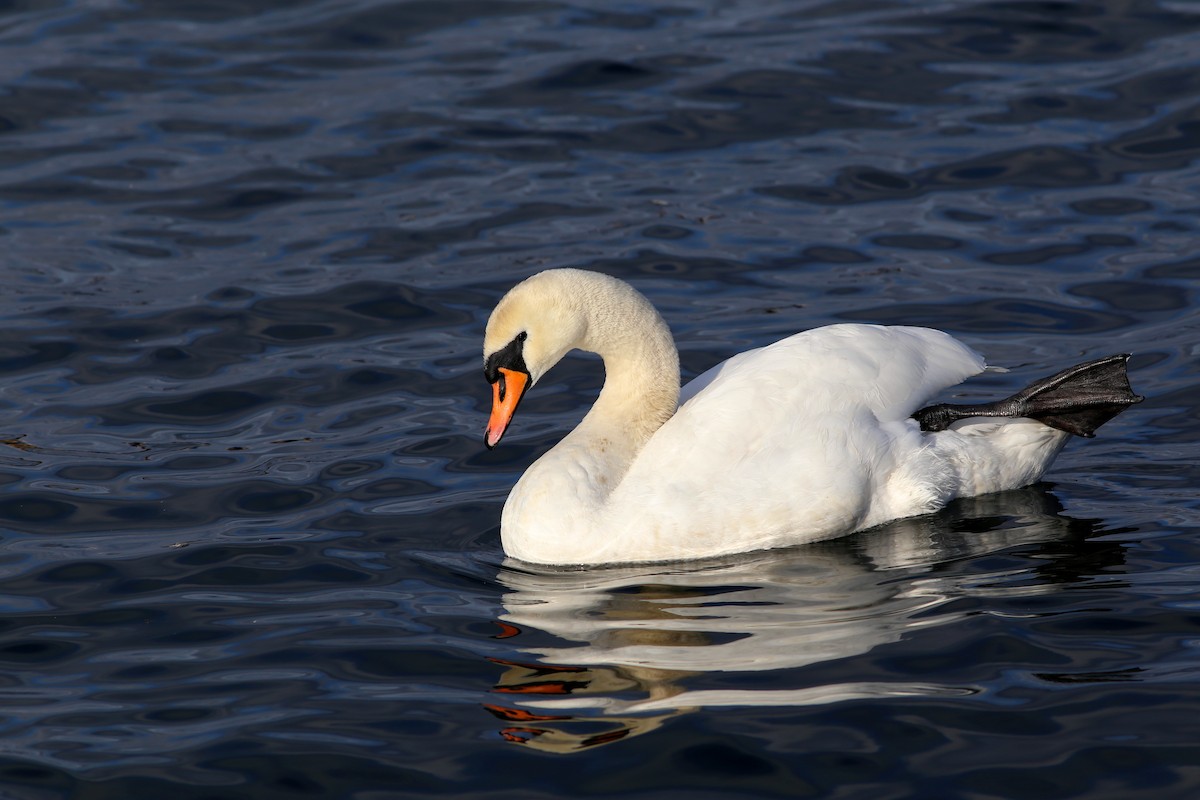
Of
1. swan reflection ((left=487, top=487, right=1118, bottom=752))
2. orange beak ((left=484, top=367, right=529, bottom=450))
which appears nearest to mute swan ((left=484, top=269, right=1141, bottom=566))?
orange beak ((left=484, top=367, right=529, bottom=450))

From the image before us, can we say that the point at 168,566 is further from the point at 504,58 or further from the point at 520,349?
the point at 504,58

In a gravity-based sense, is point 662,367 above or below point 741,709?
above

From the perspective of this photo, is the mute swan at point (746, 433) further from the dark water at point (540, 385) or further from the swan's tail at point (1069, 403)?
the dark water at point (540, 385)

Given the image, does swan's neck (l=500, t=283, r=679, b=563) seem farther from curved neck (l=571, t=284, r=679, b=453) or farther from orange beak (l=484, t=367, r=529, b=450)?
orange beak (l=484, t=367, r=529, b=450)

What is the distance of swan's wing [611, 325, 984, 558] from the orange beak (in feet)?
1.98

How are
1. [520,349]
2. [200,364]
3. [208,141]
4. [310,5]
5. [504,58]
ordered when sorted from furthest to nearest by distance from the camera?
1. [310,5]
2. [504,58]
3. [208,141]
4. [200,364]
5. [520,349]

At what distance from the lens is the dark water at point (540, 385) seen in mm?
5914

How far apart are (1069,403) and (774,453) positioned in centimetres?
145

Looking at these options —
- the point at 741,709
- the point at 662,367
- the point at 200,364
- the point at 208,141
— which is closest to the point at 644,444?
the point at 662,367

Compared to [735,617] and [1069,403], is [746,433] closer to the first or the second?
[735,617]

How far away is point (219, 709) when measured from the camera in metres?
6.27

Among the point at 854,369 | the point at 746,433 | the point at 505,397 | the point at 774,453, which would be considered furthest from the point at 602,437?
the point at 854,369

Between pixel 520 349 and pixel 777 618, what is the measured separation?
181 cm

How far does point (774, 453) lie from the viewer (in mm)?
7520
